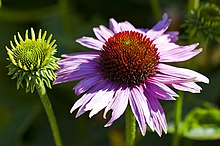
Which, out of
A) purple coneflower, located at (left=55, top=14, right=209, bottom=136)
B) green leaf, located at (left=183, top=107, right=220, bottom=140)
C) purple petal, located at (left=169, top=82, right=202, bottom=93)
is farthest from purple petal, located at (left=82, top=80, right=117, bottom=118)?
green leaf, located at (left=183, top=107, right=220, bottom=140)

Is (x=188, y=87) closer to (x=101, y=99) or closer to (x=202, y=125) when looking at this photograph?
(x=101, y=99)

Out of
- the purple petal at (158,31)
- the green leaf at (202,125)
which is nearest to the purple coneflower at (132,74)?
the purple petal at (158,31)

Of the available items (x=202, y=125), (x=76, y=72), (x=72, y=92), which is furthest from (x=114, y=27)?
(x=72, y=92)

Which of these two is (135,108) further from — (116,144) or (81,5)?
(81,5)

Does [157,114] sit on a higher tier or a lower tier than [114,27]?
lower

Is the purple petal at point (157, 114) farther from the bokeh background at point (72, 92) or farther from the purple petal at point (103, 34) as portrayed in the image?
the bokeh background at point (72, 92)

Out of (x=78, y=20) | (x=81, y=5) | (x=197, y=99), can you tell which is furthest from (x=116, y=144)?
(x=81, y=5)
